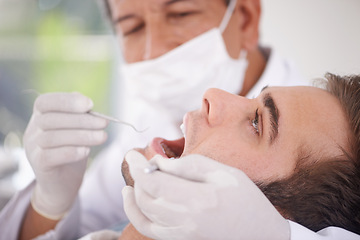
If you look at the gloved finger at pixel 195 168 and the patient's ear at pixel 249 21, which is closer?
the gloved finger at pixel 195 168

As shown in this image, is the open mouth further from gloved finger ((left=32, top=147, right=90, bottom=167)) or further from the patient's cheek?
gloved finger ((left=32, top=147, right=90, bottom=167))

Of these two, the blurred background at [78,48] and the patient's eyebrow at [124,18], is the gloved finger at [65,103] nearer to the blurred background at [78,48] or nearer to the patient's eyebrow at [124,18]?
the blurred background at [78,48]

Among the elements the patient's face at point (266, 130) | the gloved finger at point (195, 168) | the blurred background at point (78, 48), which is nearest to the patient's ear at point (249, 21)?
the blurred background at point (78, 48)

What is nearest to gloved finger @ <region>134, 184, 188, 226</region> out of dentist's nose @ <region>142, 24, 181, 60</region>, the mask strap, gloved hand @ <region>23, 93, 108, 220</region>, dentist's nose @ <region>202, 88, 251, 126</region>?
dentist's nose @ <region>202, 88, 251, 126</region>

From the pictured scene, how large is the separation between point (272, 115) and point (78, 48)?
7.14 feet

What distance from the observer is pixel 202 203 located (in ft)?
2.31

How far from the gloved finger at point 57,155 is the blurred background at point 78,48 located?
0.83 ft

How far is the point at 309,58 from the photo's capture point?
1771mm

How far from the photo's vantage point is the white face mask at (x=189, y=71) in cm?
146

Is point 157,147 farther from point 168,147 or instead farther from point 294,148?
point 294,148

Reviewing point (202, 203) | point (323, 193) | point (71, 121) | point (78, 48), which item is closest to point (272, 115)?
point (323, 193)

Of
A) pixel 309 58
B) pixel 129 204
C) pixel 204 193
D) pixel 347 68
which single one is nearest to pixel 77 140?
pixel 129 204

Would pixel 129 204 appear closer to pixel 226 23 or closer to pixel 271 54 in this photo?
pixel 226 23

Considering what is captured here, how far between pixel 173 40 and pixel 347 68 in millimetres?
634
